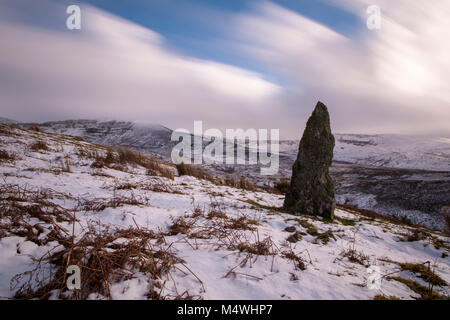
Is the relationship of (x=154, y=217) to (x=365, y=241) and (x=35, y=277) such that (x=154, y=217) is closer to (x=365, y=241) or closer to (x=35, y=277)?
(x=35, y=277)

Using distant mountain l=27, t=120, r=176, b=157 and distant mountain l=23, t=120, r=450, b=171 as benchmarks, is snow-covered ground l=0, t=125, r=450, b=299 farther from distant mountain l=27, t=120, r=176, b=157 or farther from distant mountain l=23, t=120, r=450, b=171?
distant mountain l=27, t=120, r=176, b=157

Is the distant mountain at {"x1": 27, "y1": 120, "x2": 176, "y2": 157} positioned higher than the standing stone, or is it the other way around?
the distant mountain at {"x1": 27, "y1": 120, "x2": 176, "y2": 157}

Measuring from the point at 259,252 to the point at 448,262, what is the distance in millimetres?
3523

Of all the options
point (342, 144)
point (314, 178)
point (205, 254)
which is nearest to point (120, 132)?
point (314, 178)

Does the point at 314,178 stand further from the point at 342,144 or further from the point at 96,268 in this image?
the point at 342,144

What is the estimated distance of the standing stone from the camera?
5621 millimetres

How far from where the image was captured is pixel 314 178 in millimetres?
5699

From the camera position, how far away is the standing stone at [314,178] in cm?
562

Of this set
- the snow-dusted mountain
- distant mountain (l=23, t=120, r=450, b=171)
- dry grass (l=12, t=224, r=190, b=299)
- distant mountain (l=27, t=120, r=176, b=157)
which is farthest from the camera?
distant mountain (l=27, t=120, r=176, b=157)

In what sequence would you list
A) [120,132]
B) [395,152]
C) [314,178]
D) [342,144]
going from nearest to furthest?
[314,178]
[395,152]
[120,132]
[342,144]

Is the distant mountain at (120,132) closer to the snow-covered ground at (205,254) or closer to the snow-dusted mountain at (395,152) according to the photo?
the snow-dusted mountain at (395,152)

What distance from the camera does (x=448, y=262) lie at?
133 inches

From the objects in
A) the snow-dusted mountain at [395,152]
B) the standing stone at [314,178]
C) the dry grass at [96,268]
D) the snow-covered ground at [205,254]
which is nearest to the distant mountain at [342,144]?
the snow-dusted mountain at [395,152]

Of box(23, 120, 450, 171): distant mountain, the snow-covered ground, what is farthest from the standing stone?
box(23, 120, 450, 171): distant mountain
